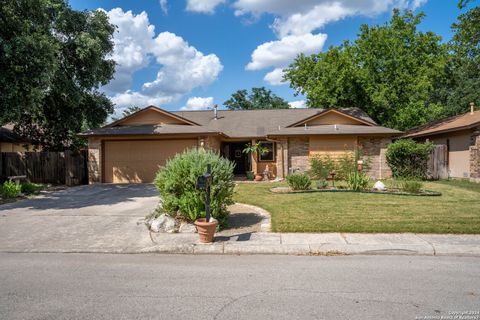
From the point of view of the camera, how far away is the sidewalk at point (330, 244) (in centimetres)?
570

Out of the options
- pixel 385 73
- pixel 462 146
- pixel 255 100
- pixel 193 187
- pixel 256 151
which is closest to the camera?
pixel 193 187

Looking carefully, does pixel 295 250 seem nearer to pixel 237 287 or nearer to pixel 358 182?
pixel 237 287

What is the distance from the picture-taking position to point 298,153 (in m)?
18.3

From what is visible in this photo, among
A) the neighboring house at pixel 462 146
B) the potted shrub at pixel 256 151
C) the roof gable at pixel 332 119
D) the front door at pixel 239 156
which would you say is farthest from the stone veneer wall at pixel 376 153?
the front door at pixel 239 156

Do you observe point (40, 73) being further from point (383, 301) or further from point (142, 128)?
point (383, 301)

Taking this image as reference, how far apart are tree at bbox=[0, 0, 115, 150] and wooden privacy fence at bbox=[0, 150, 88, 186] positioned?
228 cm

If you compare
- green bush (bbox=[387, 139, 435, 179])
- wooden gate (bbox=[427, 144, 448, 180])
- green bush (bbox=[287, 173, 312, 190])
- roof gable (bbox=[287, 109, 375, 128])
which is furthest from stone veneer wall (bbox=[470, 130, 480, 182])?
green bush (bbox=[287, 173, 312, 190])

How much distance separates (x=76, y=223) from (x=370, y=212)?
7587mm

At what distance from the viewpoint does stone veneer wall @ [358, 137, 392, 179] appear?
17.9m

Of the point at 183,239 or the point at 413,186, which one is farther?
the point at 413,186

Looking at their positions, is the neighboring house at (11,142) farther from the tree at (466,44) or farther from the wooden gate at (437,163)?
the tree at (466,44)

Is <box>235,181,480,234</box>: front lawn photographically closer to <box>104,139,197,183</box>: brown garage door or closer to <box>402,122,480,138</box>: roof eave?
<box>402,122,480,138</box>: roof eave

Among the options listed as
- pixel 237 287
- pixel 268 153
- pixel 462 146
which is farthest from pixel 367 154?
pixel 237 287

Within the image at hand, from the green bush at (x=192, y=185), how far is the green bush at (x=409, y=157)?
12869 millimetres
